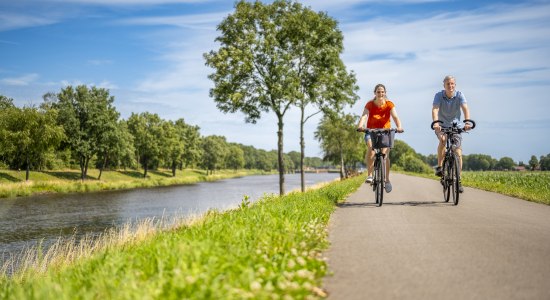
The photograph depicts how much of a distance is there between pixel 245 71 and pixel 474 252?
58.4 feet

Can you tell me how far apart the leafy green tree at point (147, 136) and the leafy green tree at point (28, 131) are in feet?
80.4

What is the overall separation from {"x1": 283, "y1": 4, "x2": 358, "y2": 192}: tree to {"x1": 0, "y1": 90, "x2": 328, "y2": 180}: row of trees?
1244 inches

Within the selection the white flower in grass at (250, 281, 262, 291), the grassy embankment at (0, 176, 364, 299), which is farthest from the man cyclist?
the white flower in grass at (250, 281, 262, 291)

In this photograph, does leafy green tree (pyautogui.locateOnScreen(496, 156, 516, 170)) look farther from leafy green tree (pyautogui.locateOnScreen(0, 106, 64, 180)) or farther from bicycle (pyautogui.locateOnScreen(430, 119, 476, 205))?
bicycle (pyautogui.locateOnScreen(430, 119, 476, 205))

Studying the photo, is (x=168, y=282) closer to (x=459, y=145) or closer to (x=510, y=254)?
(x=510, y=254)

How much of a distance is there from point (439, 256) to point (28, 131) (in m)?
45.7

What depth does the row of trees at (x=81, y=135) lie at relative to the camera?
41.5m

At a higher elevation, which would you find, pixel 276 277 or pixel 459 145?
pixel 459 145

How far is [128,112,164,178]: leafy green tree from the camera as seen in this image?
67.9m

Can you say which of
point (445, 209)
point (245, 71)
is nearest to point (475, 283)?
point (445, 209)

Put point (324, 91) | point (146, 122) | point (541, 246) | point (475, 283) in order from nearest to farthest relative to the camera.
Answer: point (475, 283), point (541, 246), point (324, 91), point (146, 122)

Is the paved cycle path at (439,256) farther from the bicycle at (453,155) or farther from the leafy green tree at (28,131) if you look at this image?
the leafy green tree at (28,131)

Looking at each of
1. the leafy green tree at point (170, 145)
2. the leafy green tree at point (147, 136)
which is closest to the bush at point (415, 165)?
the leafy green tree at point (170, 145)

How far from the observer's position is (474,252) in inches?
171
